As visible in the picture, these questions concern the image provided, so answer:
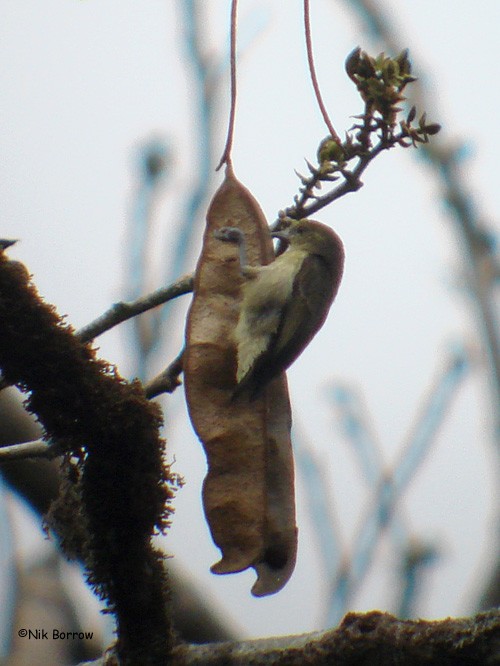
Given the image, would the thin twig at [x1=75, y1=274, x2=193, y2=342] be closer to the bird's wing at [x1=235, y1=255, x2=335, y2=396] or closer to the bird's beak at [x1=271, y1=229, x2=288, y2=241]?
the bird's wing at [x1=235, y1=255, x2=335, y2=396]

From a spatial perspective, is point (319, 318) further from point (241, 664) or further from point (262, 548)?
point (241, 664)

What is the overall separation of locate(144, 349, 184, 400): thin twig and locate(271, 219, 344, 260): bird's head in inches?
56.9

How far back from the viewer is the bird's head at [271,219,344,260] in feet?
13.8

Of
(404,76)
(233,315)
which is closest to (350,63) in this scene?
(404,76)

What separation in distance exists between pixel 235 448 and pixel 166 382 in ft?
0.99

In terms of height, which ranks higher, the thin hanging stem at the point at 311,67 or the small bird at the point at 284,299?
the thin hanging stem at the point at 311,67

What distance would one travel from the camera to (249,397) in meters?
2.94

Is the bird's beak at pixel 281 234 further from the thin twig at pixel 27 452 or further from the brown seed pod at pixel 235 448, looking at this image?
the thin twig at pixel 27 452

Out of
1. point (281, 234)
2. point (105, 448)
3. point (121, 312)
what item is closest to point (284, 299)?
point (281, 234)

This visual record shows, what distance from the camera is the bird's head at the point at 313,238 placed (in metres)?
4.20

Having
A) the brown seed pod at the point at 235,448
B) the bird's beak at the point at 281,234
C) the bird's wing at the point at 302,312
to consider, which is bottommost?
the brown seed pod at the point at 235,448

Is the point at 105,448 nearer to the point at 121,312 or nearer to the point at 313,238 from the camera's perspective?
the point at 121,312

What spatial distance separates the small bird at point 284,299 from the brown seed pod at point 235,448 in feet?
0.22

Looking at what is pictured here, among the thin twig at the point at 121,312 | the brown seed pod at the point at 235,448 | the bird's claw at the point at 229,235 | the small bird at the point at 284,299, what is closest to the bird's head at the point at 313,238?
the small bird at the point at 284,299
